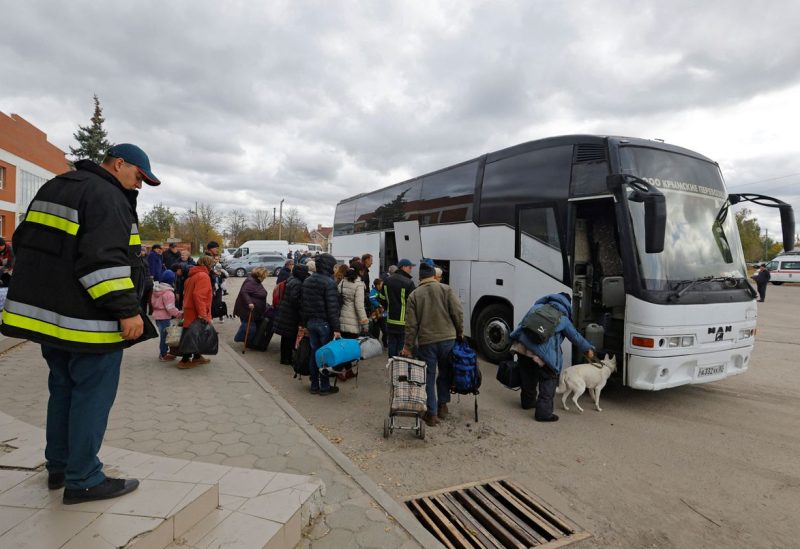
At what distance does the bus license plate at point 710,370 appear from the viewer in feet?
18.5

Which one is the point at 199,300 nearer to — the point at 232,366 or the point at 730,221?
the point at 232,366

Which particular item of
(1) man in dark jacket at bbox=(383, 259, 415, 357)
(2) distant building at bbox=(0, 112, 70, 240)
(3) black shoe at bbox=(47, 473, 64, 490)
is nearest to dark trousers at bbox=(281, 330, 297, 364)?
(1) man in dark jacket at bbox=(383, 259, 415, 357)

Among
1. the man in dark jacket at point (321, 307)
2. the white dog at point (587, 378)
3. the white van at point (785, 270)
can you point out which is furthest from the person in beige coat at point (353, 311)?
the white van at point (785, 270)

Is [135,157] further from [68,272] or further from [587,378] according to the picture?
[587,378]

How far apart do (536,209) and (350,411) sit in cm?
417

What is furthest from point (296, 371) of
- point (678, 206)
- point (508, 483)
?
point (678, 206)

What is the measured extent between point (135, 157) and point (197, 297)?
4.20 m

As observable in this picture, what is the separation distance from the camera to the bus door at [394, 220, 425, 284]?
991 centimetres

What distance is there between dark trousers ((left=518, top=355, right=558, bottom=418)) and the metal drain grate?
1722 millimetres

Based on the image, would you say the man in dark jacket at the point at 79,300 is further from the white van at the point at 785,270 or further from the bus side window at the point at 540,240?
the white van at the point at 785,270

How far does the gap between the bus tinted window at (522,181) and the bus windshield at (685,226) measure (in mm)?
946

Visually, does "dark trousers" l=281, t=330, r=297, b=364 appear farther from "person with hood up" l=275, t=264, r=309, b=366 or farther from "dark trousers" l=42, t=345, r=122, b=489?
"dark trousers" l=42, t=345, r=122, b=489

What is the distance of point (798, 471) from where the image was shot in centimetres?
417

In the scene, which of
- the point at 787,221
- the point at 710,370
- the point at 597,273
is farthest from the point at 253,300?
the point at 787,221
